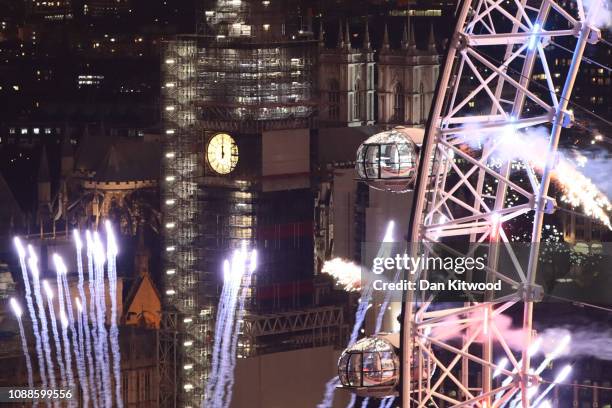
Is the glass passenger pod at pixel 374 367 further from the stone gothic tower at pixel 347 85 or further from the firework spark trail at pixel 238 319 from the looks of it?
the stone gothic tower at pixel 347 85

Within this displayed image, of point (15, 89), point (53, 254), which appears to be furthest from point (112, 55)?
point (53, 254)

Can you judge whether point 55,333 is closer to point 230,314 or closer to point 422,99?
point 230,314

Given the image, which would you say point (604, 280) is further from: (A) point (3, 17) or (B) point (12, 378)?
(A) point (3, 17)

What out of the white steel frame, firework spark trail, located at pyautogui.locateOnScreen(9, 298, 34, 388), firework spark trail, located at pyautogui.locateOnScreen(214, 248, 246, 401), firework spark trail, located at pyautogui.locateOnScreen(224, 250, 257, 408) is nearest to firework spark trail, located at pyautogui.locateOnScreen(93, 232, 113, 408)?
firework spark trail, located at pyautogui.locateOnScreen(9, 298, 34, 388)

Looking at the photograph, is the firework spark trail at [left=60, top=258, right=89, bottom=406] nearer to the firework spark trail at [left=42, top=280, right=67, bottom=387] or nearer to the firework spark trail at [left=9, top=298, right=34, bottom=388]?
the firework spark trail at [left=42, top=280, right=67, bottom=387]

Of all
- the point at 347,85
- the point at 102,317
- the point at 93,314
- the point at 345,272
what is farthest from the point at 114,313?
the point at 347,85
